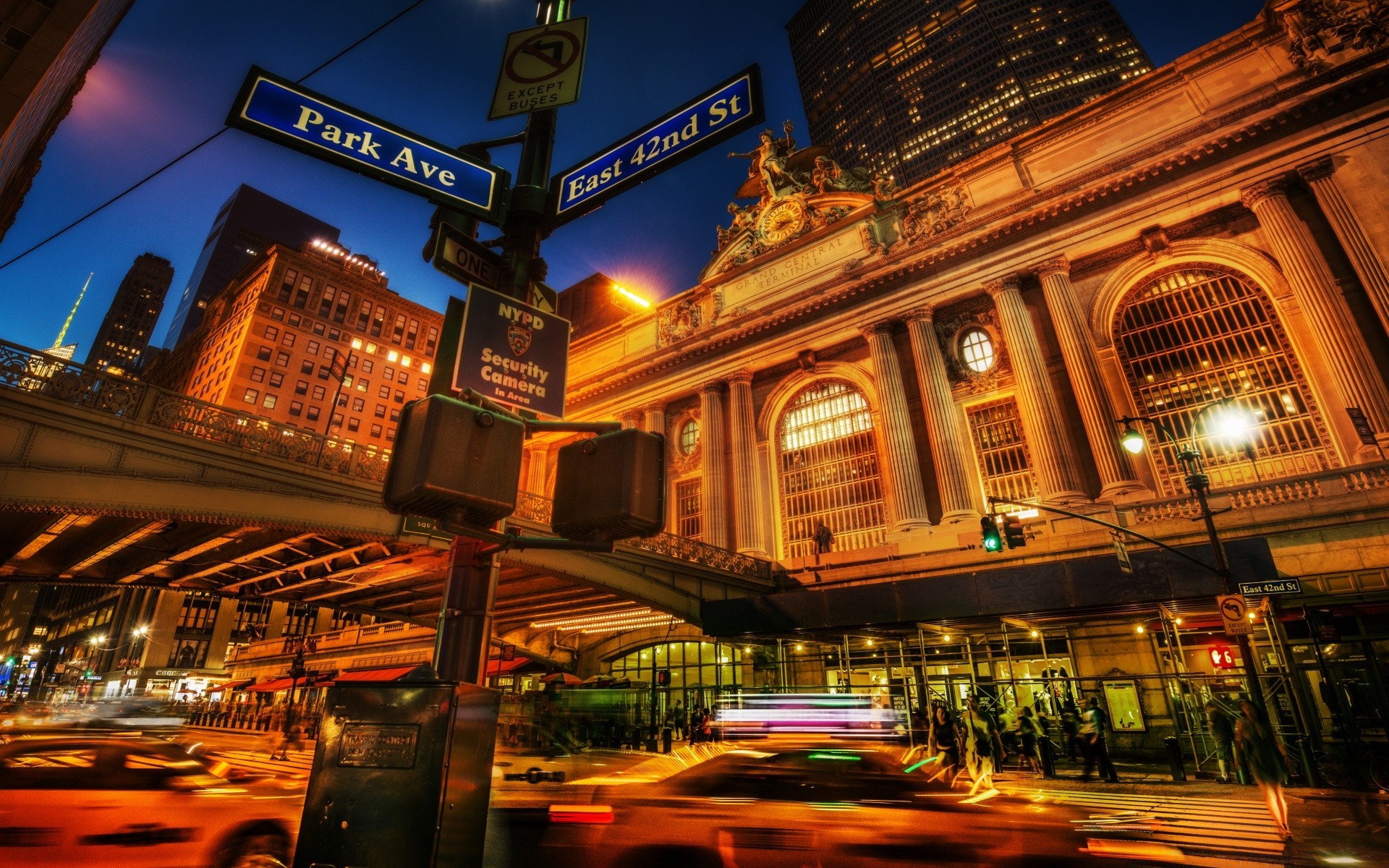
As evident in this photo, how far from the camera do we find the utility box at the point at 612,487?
2.83 metres

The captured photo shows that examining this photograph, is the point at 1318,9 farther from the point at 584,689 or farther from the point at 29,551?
the point at 29,551

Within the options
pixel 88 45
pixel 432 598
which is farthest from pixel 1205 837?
pixel 88 45

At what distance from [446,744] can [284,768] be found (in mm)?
16132

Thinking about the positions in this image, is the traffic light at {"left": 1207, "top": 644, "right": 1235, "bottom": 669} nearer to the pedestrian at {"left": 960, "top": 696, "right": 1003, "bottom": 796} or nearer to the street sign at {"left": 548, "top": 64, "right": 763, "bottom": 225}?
the pedestrian at {"left": 960, "top": 696, "right": 1003, "bottom": 796}

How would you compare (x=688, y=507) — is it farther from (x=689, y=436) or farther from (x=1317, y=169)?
(x=1317, y=169)

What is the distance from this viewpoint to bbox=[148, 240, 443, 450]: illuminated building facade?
70.4 metres

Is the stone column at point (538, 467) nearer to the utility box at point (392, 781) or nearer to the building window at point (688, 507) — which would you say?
the building window at point (688, 507)

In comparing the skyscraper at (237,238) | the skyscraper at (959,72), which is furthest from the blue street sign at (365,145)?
the skyscraper at (237,238)

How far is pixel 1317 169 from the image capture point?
22.4 m

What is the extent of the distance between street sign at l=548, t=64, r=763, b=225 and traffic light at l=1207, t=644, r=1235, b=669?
21.3m

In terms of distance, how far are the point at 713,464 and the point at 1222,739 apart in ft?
76.8

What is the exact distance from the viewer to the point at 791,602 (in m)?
20.4

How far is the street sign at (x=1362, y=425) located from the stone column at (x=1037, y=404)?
297 inches

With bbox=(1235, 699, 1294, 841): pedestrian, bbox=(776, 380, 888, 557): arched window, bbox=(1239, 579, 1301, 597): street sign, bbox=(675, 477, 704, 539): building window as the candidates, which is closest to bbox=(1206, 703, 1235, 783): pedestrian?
bbox=(1239, 579, 1301, 597): street sign
